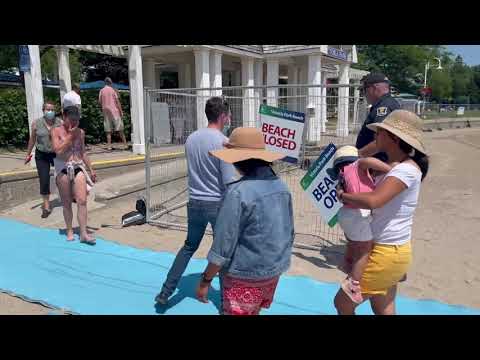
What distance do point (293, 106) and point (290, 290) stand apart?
3.79 meters

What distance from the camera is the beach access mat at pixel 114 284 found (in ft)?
12.0

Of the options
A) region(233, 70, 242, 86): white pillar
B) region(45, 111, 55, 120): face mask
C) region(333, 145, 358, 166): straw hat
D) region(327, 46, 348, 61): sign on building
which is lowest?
region(333, 145, 358, 166): straw hat

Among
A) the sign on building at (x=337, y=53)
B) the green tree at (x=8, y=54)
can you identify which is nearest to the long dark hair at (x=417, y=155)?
the sign on building at (x=337, y=53)

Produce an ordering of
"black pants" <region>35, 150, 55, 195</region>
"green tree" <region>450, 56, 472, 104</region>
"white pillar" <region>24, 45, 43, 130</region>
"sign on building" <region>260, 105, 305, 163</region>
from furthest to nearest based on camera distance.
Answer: "green tree" <region>450, 56, 472, 104</region> < "white pillar" <region>24, 45, 43, 130</region> < "black pants" <region>35, 150, 55, 195</region> < "sign on building" <region>260, 105, 305, 163</region>

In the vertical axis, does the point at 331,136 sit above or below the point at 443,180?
above

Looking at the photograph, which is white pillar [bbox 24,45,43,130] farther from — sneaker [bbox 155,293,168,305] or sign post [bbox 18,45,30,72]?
sneaker [bbox 155,293,168,305]

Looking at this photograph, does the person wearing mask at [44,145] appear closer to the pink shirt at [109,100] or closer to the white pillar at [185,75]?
the pink shirt at [109,100]

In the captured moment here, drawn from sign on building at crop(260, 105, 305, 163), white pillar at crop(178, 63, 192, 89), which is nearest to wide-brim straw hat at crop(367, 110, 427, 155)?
sign on building at crop(260, 105, 305, 163)

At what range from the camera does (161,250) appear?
514 centimetres

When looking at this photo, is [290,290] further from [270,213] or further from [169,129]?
[169,129]

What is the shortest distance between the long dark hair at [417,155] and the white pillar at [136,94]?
8.20m

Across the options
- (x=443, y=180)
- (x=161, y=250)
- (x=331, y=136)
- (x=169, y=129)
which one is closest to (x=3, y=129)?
(x=169, y=129)

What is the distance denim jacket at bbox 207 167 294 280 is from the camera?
7.11 feet

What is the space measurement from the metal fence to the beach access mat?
1352 mm
